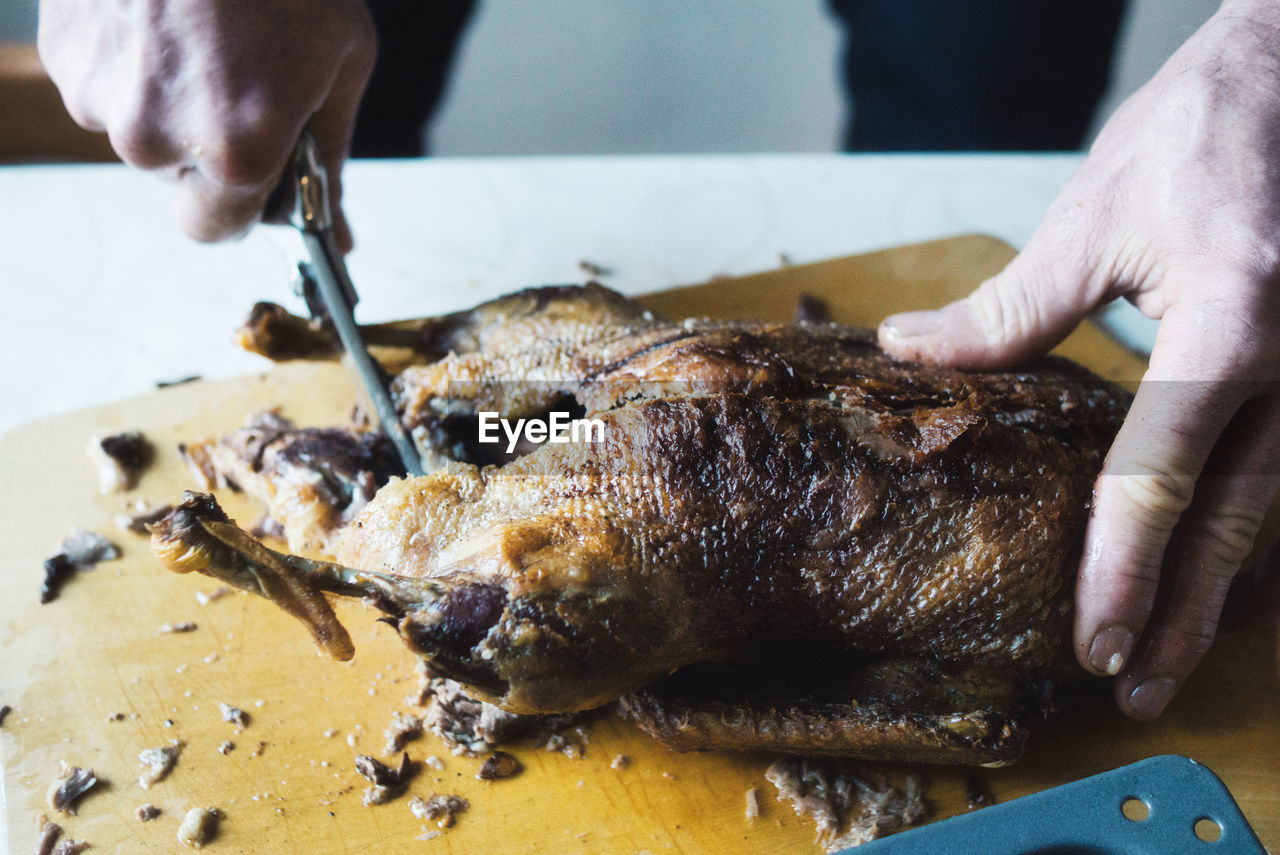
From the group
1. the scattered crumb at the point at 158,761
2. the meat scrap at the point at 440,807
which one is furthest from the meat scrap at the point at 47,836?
the meat scrap at the point at 440,807

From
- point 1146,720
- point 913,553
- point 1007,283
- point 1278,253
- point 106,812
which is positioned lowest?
point 106,812

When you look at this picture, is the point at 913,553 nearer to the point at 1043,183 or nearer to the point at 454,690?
the point at 454,690

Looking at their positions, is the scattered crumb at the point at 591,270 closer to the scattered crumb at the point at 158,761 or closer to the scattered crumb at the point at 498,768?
the scattered crumb at the point at 498,768

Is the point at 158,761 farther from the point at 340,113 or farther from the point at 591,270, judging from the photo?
the point at 591,270

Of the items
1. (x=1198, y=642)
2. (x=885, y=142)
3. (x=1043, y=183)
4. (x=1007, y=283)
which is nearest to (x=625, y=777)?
(x=1198, y=642)

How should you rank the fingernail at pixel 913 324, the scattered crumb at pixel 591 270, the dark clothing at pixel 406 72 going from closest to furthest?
the fingernail at pixel 913 324 → the scattered crumb at pixel 591 270 → the dark clothing at pixel 406 72
